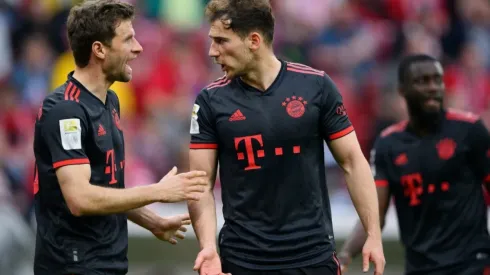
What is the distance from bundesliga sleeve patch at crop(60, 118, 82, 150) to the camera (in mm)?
5855

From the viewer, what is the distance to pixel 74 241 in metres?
6.01

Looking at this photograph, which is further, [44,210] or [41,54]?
[41,54]

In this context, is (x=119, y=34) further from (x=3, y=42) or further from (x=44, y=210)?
(x=3, y=42)

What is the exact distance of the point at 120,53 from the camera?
623 centimetres

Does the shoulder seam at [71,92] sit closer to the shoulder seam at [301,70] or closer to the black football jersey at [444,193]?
the shoulder seam at [301,70]

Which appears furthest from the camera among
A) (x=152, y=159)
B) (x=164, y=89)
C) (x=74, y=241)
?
(x=164, y=89)

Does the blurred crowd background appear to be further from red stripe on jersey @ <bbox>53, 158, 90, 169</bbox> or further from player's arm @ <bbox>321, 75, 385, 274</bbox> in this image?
red stripe on jersey @ <bbox>53, 158, 90, 169</bbox>

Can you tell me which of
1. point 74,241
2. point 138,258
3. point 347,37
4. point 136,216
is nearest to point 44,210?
point 74,241

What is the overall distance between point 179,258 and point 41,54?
147 inches

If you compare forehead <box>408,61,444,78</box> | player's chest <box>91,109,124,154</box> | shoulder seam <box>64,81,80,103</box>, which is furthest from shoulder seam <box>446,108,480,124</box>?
shoulder seam <box>64,81,80,103</box>

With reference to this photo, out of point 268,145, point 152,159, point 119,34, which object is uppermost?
point 119,34

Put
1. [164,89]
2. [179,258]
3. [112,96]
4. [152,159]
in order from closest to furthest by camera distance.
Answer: [112,96] → [179,258] → [152,159] → [164,89]

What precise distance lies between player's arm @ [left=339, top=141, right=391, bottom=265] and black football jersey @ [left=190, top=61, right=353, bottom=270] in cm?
124

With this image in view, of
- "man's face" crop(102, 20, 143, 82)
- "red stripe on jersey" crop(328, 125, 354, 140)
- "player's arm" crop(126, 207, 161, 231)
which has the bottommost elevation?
"player's arm" crop(126, 207, 161, 231)
